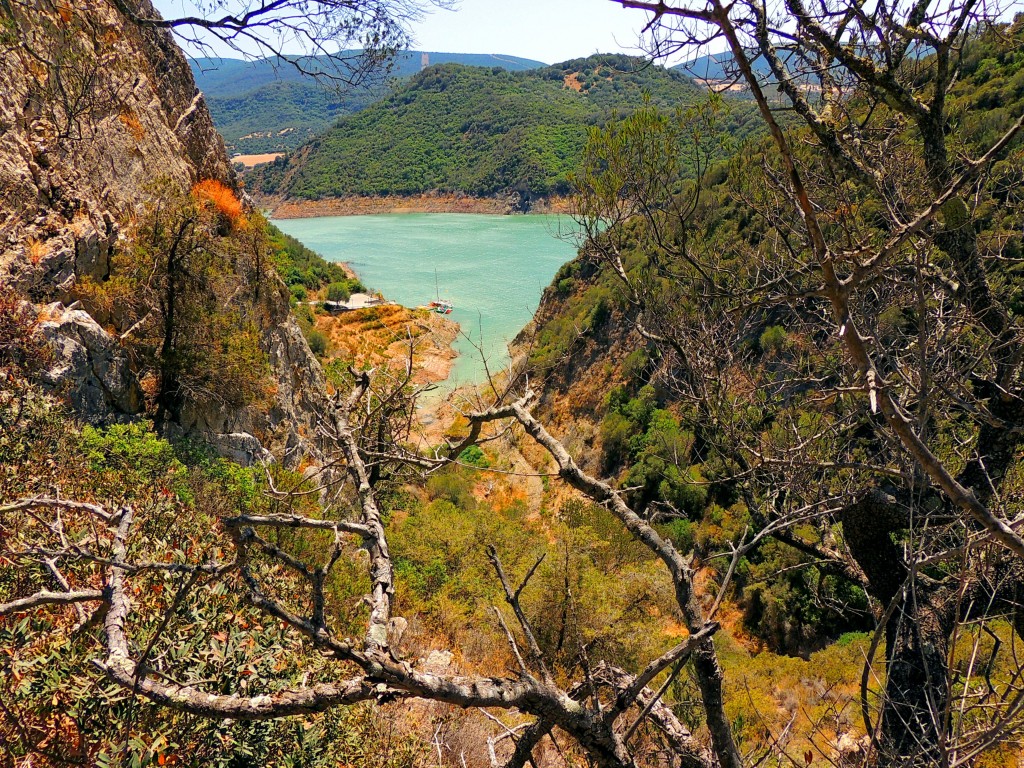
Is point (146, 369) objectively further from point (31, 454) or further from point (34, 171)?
point (31, 454)

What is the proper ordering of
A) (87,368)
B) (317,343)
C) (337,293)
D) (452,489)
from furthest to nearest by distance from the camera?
(337,293), (317,343), (452,489), (87,368)

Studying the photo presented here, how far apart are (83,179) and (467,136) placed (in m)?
87.9

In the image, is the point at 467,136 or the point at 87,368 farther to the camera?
the point at 467,136

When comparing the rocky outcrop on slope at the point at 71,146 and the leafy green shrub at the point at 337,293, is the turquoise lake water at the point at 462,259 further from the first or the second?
the rocky outcrop on slope at the point at 71,146

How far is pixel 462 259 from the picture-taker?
53750mm

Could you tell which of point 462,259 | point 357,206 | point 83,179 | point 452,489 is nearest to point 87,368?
point 83,179

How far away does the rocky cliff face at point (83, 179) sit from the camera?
26.2 ft

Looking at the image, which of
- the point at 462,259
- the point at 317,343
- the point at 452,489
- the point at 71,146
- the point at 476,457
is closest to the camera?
the point at 71,146

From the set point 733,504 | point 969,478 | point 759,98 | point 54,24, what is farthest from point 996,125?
point 54,24

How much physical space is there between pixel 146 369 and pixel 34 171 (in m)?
3.26

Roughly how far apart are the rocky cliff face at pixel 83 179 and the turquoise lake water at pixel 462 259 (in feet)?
53.7

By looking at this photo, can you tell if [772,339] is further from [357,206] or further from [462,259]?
[357,206]

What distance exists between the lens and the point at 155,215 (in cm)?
988

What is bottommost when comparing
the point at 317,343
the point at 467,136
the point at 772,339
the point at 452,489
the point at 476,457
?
the point at 452,489
